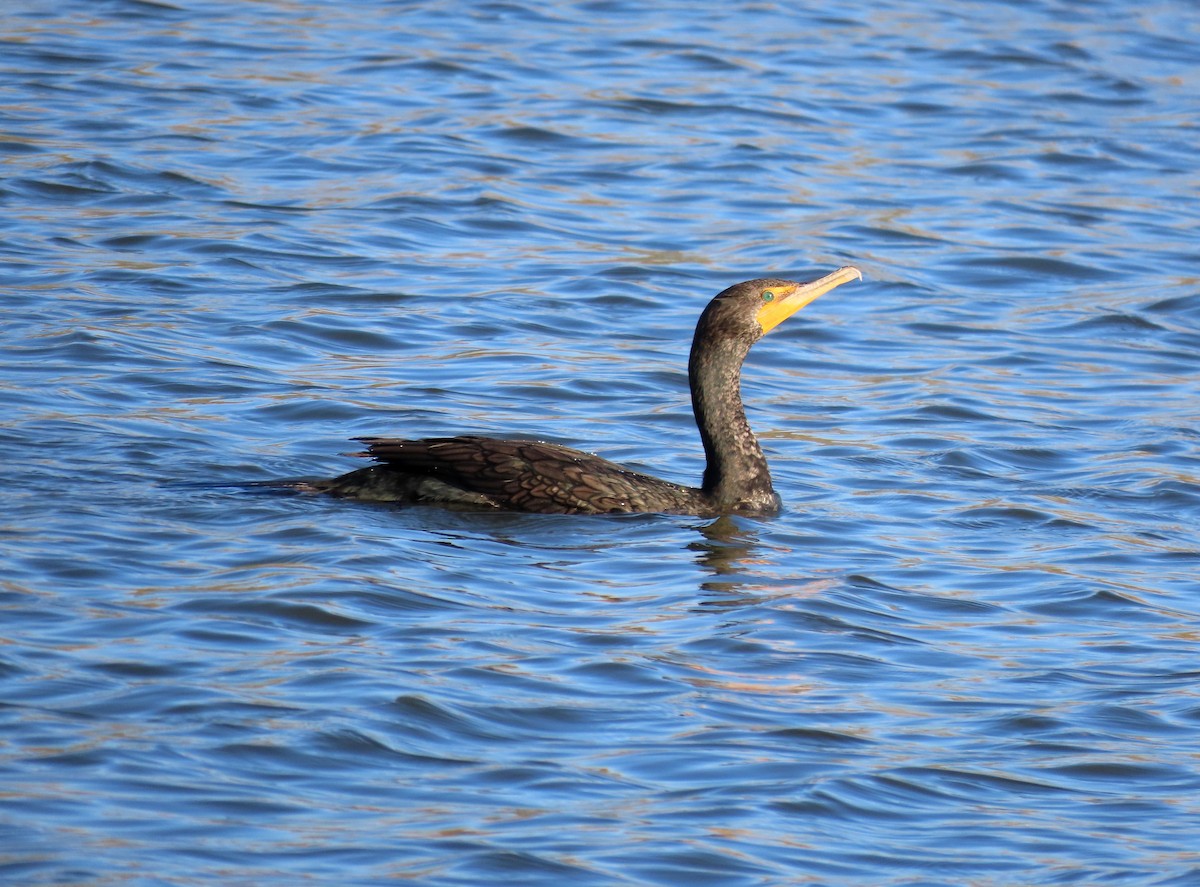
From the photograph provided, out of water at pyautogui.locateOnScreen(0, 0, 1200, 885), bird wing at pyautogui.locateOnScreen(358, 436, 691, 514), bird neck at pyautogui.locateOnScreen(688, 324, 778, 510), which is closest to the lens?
water at pyautogui.locateOnScreen(0, 0, 1200, 885)

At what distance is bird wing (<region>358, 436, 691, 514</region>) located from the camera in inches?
326

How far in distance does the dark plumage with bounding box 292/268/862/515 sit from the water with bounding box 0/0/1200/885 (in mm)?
116

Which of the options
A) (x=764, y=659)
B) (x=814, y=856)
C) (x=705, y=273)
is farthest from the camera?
(x=705, y=273)

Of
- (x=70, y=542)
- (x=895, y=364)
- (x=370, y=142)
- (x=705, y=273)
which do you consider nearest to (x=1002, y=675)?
(x=70, y=542)

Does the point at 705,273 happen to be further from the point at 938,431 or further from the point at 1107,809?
the point at 1107,809

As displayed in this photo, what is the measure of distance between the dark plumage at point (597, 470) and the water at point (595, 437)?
116 mm

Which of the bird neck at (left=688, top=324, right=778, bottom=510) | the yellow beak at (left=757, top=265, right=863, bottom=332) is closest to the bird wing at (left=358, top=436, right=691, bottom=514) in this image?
the bird neck at (left=688, top=324, right=778, bottom=510)

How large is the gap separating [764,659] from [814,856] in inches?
63.1

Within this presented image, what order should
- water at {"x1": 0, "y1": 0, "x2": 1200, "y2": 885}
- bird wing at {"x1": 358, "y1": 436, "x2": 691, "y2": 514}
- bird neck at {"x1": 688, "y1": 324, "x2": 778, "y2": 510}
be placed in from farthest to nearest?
bird neck at {"x1": 688, "y1": 324, "x2": 778, "y2": 510}
bird wing at {"x1": 358, "y1": 436, "x2": 691, "y2": 514}
water at {"x1": 0, "y1": 0, "x2": 1200, "y2": 885}

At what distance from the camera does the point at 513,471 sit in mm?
8320

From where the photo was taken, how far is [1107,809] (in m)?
5.86

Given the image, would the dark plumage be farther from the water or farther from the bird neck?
the water

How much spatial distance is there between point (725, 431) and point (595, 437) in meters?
1.24

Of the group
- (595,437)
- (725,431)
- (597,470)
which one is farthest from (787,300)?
(595,437)
